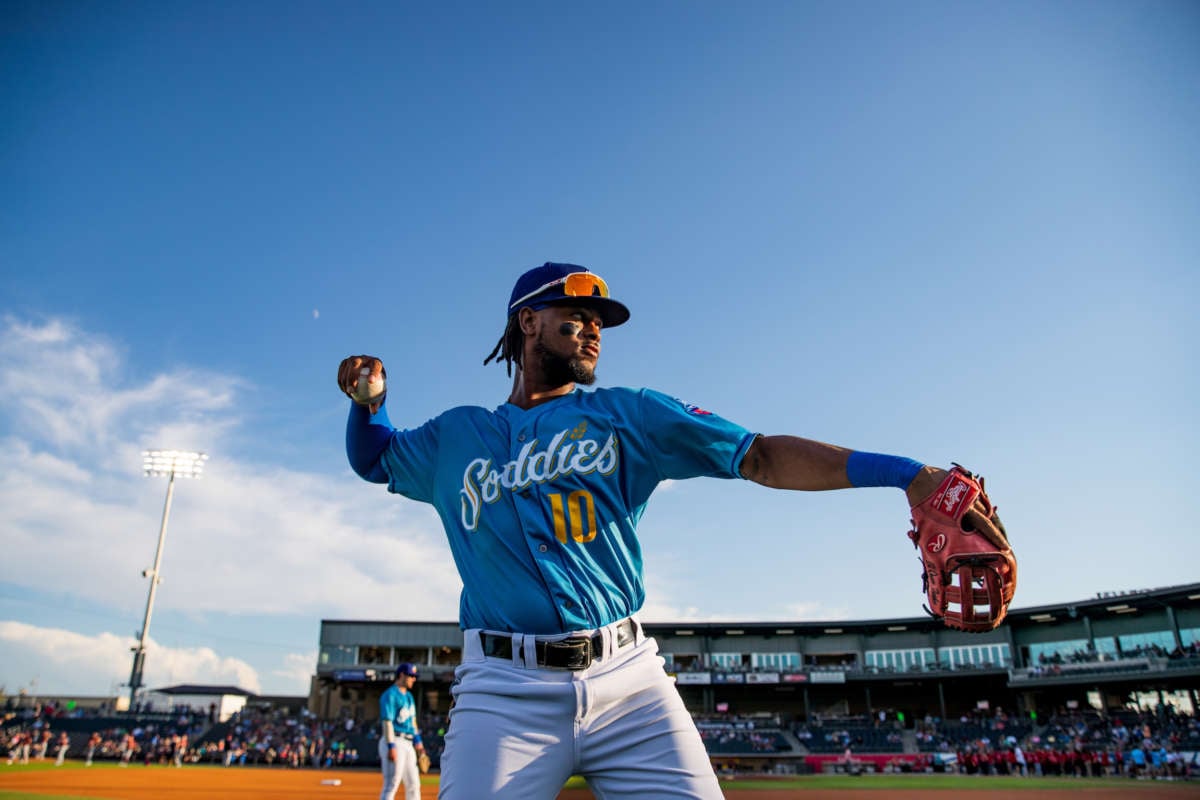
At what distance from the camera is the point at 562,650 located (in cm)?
250

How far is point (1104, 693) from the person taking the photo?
4416 cm

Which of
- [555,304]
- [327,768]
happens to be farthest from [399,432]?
[327,768]

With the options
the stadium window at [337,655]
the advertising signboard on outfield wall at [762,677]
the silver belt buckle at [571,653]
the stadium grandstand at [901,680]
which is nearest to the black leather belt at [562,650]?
the silver belt buckle at [571,653]

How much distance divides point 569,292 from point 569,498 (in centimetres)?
87

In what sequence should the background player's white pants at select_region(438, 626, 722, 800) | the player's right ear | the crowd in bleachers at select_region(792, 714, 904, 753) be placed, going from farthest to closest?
the crowd in bleachers at select_region(792, 714, 904, 753)
the player's right ear
the background player's white pants at select_region(438, 626, 722, 800)

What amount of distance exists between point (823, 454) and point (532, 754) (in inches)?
51.4

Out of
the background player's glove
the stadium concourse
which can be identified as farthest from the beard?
the stadium concourse

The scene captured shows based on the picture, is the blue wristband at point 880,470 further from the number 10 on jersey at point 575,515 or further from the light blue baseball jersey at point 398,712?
the light blue baseball jersey at point 398,712

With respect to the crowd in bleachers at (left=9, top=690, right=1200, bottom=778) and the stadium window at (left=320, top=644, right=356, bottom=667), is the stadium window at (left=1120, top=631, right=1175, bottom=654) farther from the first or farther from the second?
the stadium window at (left=320, top=644, right=356, bottom=667)

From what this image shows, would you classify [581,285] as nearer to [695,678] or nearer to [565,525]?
[565,525]

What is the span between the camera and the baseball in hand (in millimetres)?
3178

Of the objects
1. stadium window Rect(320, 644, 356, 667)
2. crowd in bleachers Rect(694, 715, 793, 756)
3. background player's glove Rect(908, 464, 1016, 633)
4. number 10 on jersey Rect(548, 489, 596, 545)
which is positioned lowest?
crowd in bleachers Rect(694, 715, 793, 756)

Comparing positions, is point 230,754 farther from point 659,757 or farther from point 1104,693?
point 1104,693

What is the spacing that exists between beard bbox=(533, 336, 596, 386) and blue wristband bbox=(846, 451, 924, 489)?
1.22m
